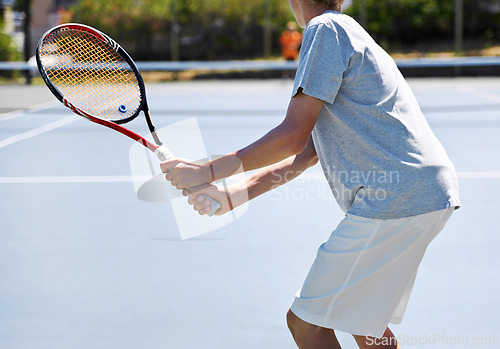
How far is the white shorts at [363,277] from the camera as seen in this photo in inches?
73.1

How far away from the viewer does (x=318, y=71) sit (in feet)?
5.68

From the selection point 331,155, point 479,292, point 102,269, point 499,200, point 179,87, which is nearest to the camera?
point 331,155

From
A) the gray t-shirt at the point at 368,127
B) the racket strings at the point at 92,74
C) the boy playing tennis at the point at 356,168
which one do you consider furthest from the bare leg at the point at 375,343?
the racket strings at the point at 92,74

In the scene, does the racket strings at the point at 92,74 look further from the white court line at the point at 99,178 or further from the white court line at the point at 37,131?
the white court line at the point at 37,131

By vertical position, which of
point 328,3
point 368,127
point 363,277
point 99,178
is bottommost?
point 99,178

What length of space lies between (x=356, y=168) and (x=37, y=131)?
7865 millimetres

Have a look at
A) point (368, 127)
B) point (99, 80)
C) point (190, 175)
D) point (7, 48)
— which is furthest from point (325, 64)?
point (7, 48)

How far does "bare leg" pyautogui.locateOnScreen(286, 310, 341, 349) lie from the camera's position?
190 centimetres

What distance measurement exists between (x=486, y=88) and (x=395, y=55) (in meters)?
5.69

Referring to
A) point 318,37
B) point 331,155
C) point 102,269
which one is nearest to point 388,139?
point 331,155

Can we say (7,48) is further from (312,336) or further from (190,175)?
(312,336)

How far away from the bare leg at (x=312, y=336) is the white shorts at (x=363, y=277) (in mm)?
36

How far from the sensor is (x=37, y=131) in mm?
9102

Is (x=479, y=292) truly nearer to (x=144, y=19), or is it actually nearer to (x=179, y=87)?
(x=179, y=87)
